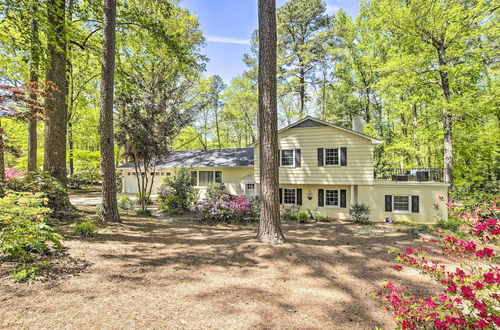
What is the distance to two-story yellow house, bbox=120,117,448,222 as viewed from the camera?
12336mm

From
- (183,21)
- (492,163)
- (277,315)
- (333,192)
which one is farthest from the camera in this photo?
(183,21)

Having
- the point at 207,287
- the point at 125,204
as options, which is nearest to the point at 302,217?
the point at 207,287

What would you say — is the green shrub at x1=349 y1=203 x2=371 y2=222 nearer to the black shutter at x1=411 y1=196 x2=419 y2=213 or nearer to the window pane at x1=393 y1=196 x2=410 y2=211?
the window pane at x1=393 y1=196 x2=410 y2=211

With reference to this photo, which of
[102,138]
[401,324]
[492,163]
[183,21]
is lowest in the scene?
[401,324]

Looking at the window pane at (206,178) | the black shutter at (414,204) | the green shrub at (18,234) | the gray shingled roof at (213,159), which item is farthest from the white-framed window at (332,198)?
the green shrub at (18,234)

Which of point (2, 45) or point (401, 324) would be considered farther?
point (2, 45)

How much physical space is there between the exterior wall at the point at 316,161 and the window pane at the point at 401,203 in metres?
1.80

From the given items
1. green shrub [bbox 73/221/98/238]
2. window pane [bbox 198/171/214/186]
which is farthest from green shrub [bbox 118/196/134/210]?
green shrub [bbox 73/221/98/238]

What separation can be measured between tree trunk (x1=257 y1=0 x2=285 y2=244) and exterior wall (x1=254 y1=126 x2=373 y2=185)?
7523 millimetres

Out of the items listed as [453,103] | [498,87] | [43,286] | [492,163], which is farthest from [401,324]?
[492,163]

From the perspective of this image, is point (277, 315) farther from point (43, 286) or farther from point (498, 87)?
point (498, 87)

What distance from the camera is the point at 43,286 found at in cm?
356

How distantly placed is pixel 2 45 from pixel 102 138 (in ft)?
31.3

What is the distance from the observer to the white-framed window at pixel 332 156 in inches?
519
